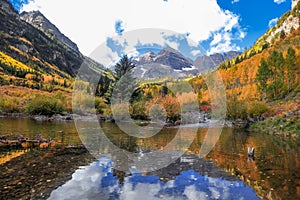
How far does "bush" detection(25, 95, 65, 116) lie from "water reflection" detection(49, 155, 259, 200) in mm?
42141

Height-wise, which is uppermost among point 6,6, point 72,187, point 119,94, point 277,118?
point 6,6

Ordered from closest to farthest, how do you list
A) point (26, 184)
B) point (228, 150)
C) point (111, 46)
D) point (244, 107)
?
point (26, 184), point (228, 150), point (111, 46), point (244, 107)

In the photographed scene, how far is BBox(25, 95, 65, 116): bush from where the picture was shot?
50125 mm

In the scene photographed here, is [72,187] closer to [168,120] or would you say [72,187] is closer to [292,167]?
[292,167]

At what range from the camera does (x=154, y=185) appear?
9.38 meters

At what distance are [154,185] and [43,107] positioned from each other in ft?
151

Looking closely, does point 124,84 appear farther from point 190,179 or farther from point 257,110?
point 190,179

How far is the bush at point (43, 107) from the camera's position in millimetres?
50125

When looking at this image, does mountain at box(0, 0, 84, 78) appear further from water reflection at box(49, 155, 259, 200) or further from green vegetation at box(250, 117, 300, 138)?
water reflection at box(49, 155, 259, 200)

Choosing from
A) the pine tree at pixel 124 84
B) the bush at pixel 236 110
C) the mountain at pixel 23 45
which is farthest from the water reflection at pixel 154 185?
the mountain at pixel 23 45

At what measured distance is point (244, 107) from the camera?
125 ft

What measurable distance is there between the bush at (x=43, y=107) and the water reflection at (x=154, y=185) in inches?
1659

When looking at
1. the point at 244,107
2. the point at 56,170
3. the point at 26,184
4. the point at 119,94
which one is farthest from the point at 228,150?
the point at 119,94

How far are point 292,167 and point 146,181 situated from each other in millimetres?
7113
